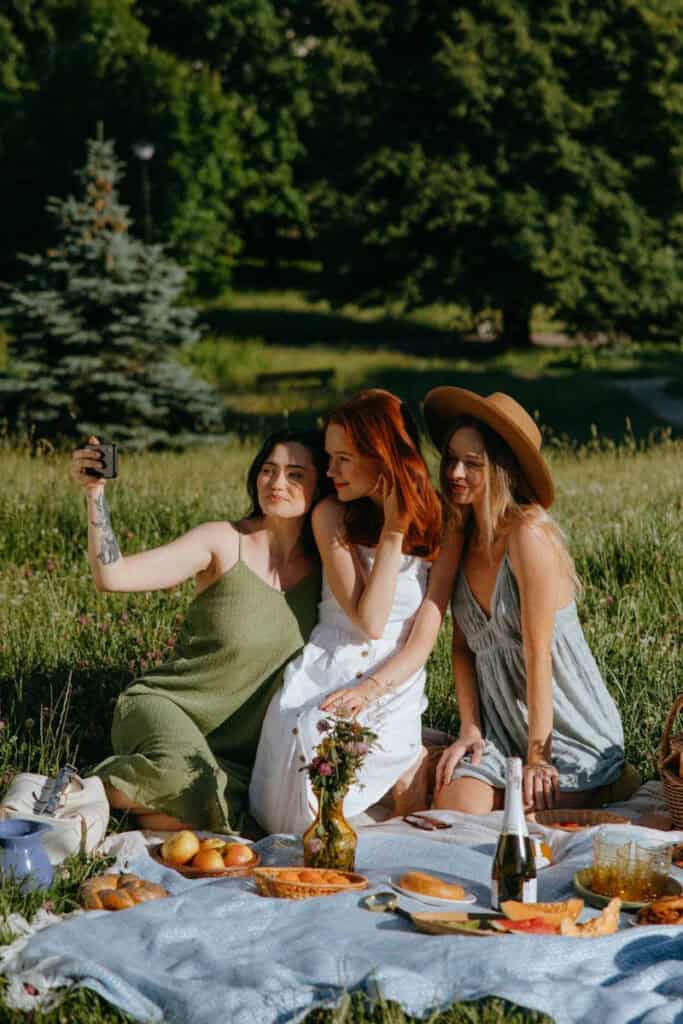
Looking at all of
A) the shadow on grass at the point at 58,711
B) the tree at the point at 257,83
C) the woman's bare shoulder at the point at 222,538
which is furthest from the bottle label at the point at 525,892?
the tree at the point at 257,83

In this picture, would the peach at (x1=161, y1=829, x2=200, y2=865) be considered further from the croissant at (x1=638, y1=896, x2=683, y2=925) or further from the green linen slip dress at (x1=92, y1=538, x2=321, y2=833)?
the croissant at (x1=638, y1=896, x2=683, y2=925)

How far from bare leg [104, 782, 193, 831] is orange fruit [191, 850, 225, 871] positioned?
44cm

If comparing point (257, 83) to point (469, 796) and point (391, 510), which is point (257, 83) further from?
point (469, 796)

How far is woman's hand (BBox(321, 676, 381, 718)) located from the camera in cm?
507

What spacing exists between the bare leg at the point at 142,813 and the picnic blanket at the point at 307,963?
33.2 inches

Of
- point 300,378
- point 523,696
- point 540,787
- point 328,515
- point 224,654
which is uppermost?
point 300,378

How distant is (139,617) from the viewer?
23.5 feet

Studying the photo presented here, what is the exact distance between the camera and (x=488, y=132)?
26.1 metres

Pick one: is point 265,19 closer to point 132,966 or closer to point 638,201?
point 638,201

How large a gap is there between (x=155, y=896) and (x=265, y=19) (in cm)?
4029

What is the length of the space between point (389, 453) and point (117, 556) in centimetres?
107

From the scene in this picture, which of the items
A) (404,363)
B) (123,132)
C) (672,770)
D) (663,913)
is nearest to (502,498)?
(672,770)

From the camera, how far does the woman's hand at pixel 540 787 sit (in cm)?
520

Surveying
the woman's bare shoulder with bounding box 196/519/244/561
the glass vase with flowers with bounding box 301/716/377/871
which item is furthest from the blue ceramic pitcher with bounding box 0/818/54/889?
the woman's bare shoulder with bounding box 196/519/244/561
